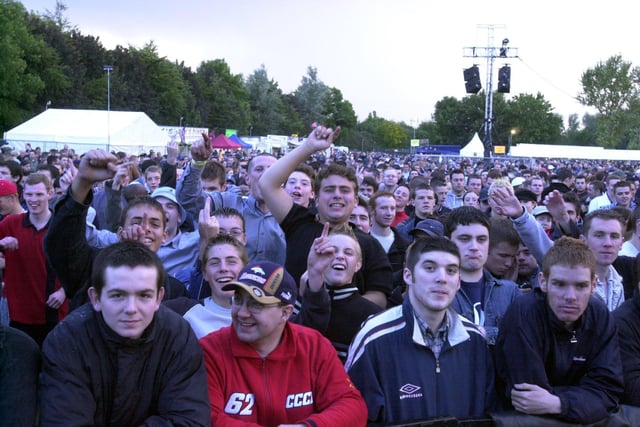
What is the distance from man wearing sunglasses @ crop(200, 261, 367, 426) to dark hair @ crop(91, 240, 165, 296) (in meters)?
0.39

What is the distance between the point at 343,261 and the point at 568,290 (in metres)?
1.31

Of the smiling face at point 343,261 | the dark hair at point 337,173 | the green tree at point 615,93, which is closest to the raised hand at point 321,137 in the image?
the dark hair at point 337,173

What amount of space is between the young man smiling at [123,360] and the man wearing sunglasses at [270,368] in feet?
0.68

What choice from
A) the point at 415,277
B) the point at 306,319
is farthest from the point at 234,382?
the point at 415,277

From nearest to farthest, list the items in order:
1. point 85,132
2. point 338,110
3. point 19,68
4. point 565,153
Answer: point 85,132, point 565,153, point 19,68, point 338,110

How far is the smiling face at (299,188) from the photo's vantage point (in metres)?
5.58

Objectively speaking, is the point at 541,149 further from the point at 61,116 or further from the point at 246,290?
the point at 246,290

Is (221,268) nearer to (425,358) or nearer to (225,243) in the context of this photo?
(225,243)

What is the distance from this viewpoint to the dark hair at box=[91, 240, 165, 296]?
2.67 m

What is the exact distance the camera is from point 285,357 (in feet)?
9.64

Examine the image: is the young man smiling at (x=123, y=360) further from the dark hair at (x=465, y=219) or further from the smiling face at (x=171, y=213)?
the smiling face at (x=171, y=213)

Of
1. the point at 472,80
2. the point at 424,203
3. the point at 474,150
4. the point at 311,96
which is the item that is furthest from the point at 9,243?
the point at 311,96

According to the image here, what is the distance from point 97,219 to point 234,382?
17.2 ft

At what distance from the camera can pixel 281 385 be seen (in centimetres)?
291
